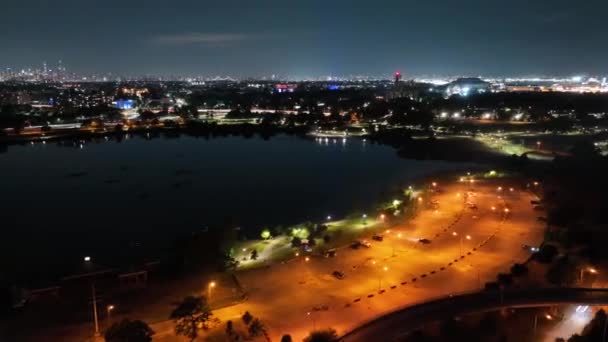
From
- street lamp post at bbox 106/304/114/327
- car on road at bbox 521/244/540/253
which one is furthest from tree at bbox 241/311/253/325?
car on road at bbox 521/244/540/253

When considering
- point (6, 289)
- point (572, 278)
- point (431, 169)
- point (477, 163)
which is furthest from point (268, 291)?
point (477, 163)

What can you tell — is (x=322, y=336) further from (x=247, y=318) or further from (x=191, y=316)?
(x=191, y=316)

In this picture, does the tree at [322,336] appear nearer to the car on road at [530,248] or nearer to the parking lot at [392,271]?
the parking lot at [392,271]

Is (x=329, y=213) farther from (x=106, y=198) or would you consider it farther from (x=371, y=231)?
(x=106, y=198)

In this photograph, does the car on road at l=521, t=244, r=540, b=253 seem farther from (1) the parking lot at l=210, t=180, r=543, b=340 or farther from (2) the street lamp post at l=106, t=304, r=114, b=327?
A: (2) the street lamp post at l=106, t=304, r=114, b=327

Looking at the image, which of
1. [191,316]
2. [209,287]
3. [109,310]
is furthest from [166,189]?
[191,316]

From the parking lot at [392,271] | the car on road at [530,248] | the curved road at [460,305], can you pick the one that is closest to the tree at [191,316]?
the parking lot at [392,271]
